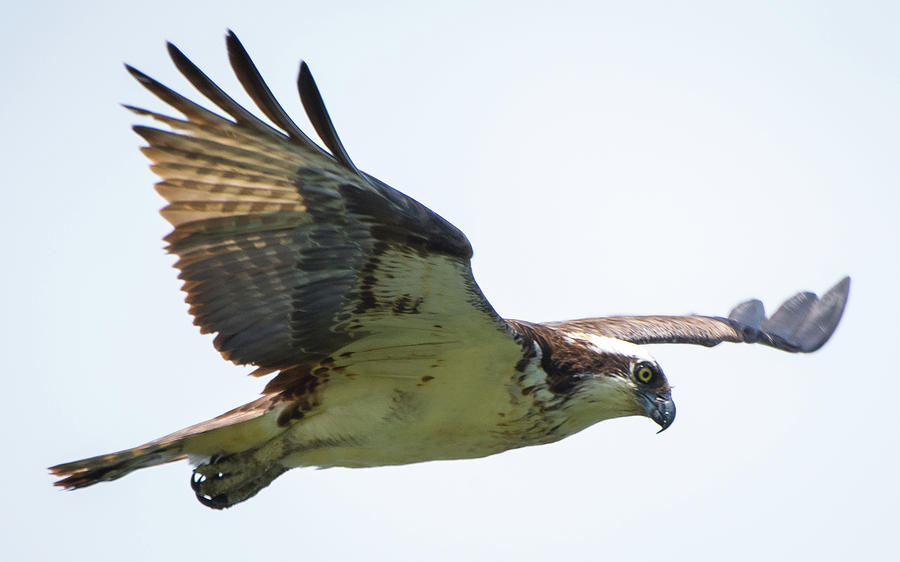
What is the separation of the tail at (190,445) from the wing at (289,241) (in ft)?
1.72

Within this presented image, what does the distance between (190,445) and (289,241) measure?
61.6 inches

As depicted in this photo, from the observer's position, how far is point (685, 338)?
30.8 ft

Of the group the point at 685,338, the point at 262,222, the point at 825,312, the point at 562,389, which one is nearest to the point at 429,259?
the point at 262,222

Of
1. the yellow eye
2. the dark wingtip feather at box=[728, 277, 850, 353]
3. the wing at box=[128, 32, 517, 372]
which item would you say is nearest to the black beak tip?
the yellow eye

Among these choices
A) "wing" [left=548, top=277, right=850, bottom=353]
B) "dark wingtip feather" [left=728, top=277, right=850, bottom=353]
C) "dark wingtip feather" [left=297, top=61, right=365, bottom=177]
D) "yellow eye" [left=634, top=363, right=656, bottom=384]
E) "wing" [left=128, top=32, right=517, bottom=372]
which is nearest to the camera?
"dark wingtip feather" [left=297, top=61, right=365, bottom=177]

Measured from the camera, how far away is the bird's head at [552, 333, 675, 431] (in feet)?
23.3

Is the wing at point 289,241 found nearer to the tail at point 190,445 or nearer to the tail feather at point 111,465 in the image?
the tail at point 190,445

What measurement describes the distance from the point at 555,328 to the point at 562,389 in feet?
2.43

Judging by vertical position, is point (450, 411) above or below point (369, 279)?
below

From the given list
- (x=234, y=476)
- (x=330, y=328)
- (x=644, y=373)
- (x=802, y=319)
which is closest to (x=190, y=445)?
(x=234, y=476)

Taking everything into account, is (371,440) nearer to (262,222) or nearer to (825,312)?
(262,222)

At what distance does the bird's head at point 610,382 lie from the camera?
7.09 metres

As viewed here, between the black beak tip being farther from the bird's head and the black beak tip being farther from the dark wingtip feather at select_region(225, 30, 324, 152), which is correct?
the dark wingtip feather at select_region(225, 30, 324, 152)

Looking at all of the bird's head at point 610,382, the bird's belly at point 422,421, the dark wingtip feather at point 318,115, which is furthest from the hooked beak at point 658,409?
the dark wingtip feather at point 318,115
